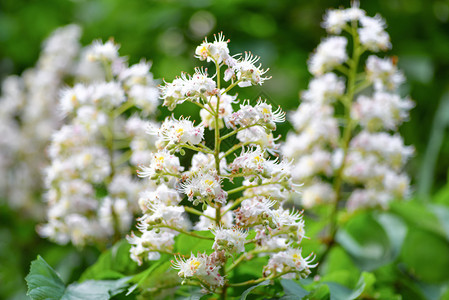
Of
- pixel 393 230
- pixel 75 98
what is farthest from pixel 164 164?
pixel 393 230

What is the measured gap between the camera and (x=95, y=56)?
3.65ft

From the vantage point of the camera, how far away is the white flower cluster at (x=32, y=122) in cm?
178

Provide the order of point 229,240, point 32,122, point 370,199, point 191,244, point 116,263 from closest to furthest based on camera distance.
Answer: point 229,240
point 191,244
point 116,263
point 370,199
point 32,122

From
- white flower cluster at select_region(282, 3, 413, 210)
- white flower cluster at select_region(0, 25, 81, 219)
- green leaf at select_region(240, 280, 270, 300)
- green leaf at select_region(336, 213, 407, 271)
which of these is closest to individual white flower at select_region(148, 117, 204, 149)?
green leaf at select_region(240, 280, 270, 300)

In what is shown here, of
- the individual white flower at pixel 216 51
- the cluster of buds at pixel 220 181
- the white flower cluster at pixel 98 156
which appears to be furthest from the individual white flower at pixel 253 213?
the white flower cluster at pixel 98 156

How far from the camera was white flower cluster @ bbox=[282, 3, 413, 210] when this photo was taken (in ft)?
3.96

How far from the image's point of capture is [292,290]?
0.76 metres

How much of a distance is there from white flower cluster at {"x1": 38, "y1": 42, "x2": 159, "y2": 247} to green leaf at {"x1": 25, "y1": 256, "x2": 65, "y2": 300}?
334mm

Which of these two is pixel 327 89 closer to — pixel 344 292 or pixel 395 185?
pixel 395 185

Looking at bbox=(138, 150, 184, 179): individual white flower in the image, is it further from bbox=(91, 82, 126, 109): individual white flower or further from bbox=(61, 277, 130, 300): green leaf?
bbox=(91, 82, 126, 109): individual white flower

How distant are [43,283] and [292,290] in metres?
0.38

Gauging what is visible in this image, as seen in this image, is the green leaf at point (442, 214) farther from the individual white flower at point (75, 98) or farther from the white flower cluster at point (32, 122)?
the white flower cluster at point (32, 122)

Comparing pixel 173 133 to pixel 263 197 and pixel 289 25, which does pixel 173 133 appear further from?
pixel 289 25

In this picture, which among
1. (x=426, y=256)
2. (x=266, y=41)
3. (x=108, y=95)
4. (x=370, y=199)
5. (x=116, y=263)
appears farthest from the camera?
(x=266, y=41)
